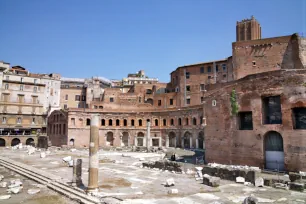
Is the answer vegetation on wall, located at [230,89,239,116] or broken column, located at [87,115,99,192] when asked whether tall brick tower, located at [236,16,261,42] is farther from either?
broken column, located at [87,115,99,192]

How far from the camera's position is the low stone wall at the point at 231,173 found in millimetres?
14500

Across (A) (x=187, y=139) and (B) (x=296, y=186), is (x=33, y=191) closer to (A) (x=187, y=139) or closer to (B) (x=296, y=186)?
(B) (x=296, y=186)

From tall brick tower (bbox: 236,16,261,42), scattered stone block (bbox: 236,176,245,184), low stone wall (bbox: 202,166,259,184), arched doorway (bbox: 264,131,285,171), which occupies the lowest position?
scattered stone block (bbox: 236,176,245,184)

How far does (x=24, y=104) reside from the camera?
163 feet

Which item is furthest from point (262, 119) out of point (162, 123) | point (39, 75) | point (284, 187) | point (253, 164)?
A: point (39, 75)

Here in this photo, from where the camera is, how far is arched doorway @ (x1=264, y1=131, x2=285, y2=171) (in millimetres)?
17297

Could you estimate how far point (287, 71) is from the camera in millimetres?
17188

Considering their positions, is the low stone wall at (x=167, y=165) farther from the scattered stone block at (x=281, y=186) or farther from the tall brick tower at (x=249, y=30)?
the tall brick tower at (x=249, y=30)

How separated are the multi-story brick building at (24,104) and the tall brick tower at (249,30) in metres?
38.0

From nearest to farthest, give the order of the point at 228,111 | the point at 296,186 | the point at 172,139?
the point at 296,186
the point at 228,111
the point at 172,139

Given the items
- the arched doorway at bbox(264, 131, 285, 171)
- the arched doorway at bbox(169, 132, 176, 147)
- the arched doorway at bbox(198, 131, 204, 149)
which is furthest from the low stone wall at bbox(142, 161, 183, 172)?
the arched doorway at bbox(169, 132, 176, 147)

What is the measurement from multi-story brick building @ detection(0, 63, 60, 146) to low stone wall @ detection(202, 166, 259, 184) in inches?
1664

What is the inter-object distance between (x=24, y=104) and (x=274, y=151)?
46.3m

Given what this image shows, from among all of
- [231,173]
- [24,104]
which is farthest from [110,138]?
[231,173]
